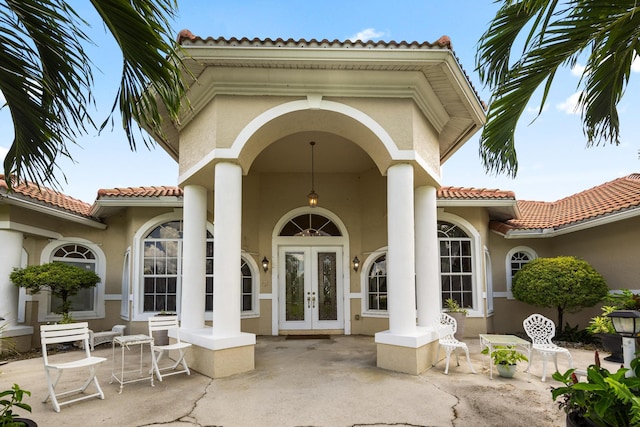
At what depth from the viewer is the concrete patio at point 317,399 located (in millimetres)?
4672

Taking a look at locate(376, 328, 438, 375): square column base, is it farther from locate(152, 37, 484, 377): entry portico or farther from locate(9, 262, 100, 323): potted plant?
locate(9, 262, 100, 323): potted plant

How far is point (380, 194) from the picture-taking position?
1149 cm

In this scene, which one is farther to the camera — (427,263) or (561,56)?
(427,263)

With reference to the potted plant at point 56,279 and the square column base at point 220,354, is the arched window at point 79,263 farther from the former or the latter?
the square column base at point 220,354

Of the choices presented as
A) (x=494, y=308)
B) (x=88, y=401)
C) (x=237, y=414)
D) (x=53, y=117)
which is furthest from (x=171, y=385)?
(x=494, y=308)

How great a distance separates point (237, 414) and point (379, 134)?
187 inches

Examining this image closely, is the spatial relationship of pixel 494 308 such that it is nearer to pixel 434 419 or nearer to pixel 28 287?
pixel 434 419

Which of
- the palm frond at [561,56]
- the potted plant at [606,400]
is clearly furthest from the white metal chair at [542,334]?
the potted plant at [606,400]

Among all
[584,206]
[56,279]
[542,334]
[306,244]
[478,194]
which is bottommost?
[542,334]

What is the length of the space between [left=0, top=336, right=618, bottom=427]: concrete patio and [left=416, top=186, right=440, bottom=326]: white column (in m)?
1.10

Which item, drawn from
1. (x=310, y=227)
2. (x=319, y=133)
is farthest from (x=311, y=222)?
(x=319, y=133)

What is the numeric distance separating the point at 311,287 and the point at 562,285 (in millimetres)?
6262

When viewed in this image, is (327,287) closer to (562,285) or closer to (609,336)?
(562,285)

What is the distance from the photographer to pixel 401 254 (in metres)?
6.82
